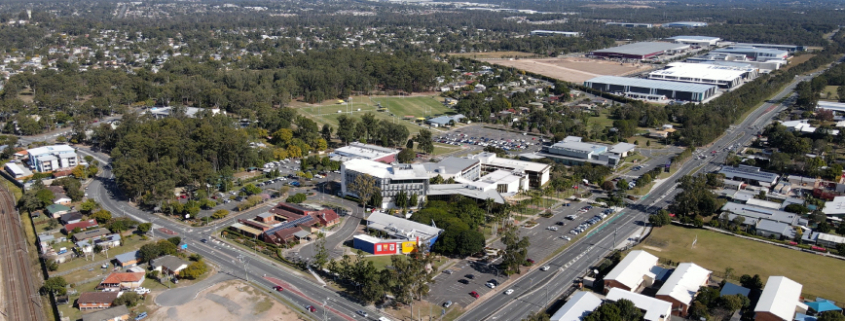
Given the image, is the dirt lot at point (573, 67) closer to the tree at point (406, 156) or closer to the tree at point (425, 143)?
the tree at point (425, 143)

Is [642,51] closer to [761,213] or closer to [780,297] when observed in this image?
[761,213]

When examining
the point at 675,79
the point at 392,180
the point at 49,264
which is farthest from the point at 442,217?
the point at 675,79

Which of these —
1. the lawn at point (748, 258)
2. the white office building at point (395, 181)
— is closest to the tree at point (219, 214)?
the white office building at point (395, 181)

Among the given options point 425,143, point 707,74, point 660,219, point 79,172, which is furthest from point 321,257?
point 707,74

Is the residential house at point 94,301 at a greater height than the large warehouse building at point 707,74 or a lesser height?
lesser

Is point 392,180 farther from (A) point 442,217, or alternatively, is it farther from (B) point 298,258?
(B) point 298,258

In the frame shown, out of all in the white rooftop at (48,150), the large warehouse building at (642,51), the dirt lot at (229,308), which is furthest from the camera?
the large warehouse building at (642,51)
